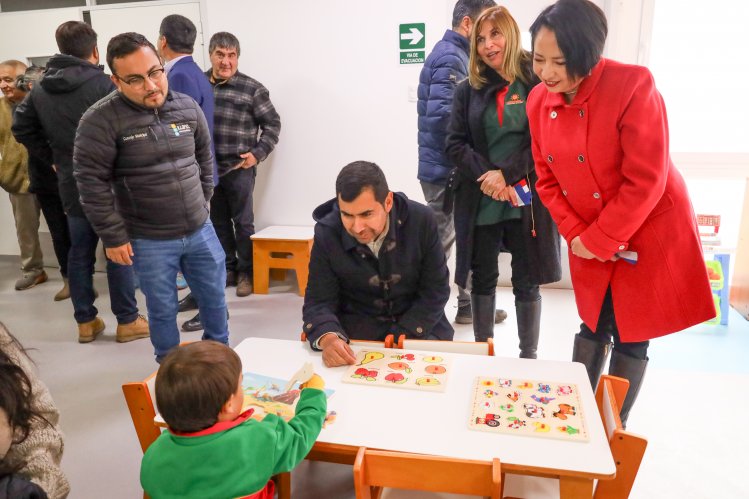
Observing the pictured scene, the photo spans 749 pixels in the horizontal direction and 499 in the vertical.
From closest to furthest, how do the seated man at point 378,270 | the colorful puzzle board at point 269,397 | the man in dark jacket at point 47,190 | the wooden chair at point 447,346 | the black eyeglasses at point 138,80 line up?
the colorful puzzle board at point 269,397
the wooden chair at point 447,346
the seated man at point 378,270
the black eyeglasses at point 138,80
the man in dark jacket at point 47,190

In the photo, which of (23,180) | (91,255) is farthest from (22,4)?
(91,255)

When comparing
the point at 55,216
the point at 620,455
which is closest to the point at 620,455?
the point at 620,455

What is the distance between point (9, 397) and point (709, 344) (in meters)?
2.97

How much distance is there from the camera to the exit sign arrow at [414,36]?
3.55 metres

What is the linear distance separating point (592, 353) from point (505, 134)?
0.84 meters

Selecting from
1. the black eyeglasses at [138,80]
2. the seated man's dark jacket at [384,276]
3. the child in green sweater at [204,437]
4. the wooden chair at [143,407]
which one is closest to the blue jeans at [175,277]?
the black eyeglasses at [138,80]

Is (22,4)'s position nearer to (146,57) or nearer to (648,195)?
(146,57)

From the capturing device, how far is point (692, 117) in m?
3.35

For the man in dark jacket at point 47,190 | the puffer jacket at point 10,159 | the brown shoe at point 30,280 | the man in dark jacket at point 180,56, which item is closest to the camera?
the man in dark jacket at point 180,56

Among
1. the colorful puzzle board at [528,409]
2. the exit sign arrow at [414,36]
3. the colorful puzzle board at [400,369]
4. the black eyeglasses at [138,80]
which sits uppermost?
the exit sign arrow at [414,36]

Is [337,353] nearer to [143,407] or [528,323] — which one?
[143,407]

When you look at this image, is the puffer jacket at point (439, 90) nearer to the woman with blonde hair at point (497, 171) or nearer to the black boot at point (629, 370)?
the woman with blonde hair at point (497, 171)

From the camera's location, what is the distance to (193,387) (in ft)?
3.54

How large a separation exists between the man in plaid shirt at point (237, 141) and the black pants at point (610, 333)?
8.04 ft
